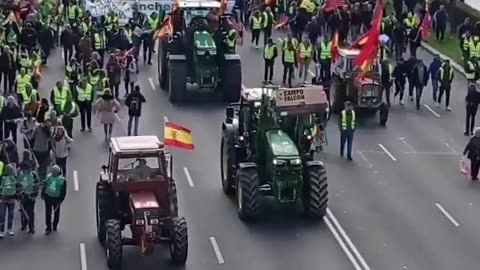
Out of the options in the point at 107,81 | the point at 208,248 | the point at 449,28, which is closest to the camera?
the point at 208,248

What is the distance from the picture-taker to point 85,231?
100 feet

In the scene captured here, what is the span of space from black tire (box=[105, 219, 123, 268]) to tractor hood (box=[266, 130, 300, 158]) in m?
4.41

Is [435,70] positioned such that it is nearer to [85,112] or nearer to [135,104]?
[135,104]

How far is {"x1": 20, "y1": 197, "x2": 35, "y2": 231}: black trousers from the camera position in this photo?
97.9 ft

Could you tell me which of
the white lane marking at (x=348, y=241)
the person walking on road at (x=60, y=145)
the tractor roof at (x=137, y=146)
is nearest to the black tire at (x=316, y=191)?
the white lane marking at (x=348, y=241)

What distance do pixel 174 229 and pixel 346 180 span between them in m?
7.88

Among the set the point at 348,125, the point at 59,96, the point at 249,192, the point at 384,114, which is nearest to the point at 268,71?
the point at 384,114

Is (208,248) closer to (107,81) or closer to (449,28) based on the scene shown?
(107,81)

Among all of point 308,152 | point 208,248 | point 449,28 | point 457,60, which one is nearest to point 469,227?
point 308,152

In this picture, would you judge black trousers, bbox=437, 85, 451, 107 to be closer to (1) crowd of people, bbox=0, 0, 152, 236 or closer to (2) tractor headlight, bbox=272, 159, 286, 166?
(1) crowd of people, bbox=0, 0, 152, 236

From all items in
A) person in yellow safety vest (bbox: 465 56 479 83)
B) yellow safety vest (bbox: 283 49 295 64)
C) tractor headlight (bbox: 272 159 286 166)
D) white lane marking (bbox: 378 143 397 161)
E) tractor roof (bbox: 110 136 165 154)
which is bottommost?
white lane marking (bbox: 378 143 397 161)

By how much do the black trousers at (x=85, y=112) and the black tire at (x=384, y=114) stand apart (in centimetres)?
788

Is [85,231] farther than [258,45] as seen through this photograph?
No

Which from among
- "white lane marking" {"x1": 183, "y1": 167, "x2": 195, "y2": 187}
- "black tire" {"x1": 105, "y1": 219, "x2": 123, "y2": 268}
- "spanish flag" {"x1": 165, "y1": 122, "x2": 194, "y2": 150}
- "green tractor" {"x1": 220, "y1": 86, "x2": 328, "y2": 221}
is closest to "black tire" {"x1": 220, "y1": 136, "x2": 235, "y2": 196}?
"green tractor" {"x1": 220, "y1": 86, "x2": 328, "y2": 221}
